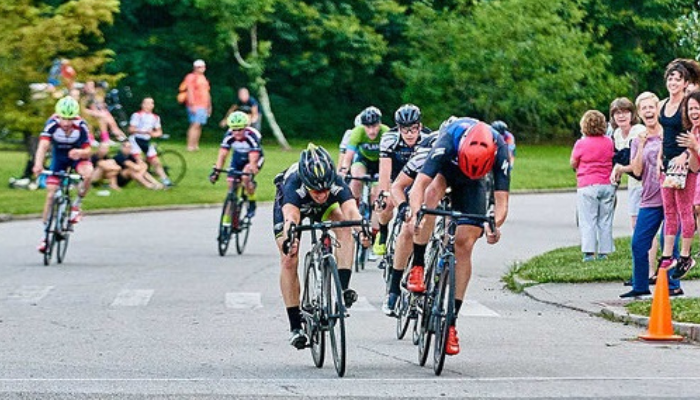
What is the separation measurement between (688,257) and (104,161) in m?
20.1

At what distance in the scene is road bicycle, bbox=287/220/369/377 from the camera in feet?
40.1

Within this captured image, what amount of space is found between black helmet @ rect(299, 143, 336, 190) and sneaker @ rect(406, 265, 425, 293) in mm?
1610

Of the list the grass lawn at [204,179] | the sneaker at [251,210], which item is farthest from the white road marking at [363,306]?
the grass lawn at [204,179]

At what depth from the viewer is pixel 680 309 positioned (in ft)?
51.5

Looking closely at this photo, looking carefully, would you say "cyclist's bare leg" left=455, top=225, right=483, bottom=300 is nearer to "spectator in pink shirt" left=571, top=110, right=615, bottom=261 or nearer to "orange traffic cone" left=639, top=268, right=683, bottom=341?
"orange traffic cone" left=639, top=268, right=683, bottom=341

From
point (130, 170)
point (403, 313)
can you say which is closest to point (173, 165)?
point (130, 170)

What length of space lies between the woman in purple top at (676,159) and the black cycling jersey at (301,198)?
4245 millimetres

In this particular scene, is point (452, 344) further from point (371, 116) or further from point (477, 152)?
point (371, 116)

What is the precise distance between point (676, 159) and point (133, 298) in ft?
18.2

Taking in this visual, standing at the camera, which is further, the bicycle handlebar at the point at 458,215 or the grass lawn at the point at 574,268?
the grass lawn at the point at 574,268

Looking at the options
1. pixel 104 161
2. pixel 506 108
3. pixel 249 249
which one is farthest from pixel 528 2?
pixel 249 249

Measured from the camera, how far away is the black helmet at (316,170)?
12562 mm

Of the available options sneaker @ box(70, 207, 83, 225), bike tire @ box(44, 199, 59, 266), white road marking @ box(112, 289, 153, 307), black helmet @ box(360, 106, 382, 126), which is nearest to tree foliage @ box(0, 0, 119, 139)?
sneaker @ box(70, 207, 83, 225)

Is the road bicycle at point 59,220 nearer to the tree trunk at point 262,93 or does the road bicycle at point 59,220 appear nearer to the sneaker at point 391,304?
the sneaker at point 391,304
